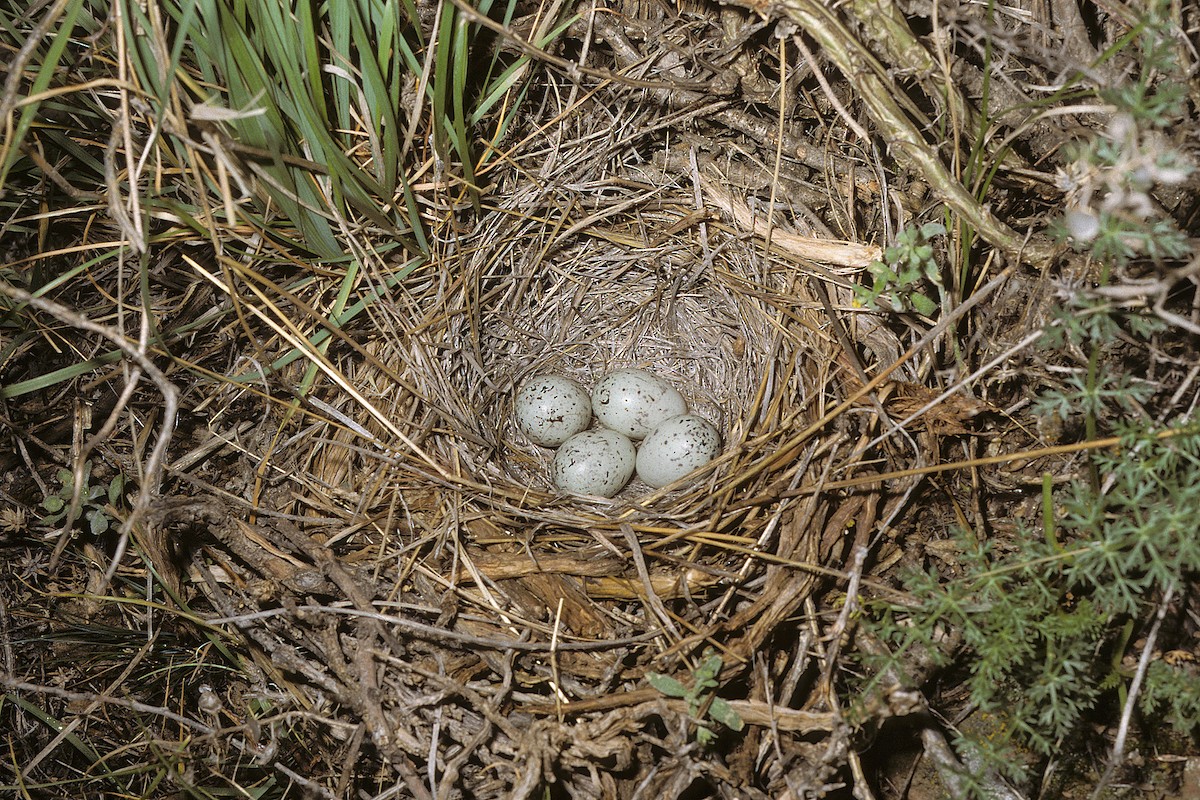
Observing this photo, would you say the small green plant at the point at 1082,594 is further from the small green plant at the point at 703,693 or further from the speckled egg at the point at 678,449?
the speckled egg at the point at 678,449

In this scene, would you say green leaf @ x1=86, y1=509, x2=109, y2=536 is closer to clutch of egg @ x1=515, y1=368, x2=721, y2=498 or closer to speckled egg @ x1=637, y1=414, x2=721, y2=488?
clutch of egg @ x1=515, y1=368, x2=721, y2=498

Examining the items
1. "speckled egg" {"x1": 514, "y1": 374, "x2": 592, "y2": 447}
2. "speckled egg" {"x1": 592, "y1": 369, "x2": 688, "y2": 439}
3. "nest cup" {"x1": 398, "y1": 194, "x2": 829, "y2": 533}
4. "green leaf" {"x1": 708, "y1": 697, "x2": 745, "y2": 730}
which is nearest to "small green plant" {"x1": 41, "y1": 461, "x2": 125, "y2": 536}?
"nest cup" {"x1": 398, "y1": 194, "x2": 829, "y2": 533}

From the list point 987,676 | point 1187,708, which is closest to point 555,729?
point 987,676

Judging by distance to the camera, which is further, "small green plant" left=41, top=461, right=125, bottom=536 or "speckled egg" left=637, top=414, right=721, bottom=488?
"speckled egg" left=637, top=414, right=721, bottom=488

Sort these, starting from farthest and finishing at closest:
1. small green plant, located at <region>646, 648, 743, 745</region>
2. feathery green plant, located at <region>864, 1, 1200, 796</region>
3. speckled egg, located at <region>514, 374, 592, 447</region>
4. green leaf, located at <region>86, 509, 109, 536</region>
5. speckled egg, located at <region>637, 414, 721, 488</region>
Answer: speckled egg, located at <region>514, 374, 592, 447</region> < speckled egg, located at <region>637, 414, 721, 488</region> < green leaf, located at <region>86, 509, 109, 536</region> < small green plant, located at <region>646, 648, 743, 745</region> < feathery green plant, located at <region>864, 1, 1200, 796</region>

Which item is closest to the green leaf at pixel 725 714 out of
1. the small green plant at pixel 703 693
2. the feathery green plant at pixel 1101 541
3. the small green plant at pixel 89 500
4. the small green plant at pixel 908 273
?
the small green plant at pixel 703 693

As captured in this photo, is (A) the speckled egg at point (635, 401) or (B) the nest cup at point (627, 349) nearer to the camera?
(B) the nest cup at point (627, 349)

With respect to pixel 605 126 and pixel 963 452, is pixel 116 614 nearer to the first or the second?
pixel 605 126

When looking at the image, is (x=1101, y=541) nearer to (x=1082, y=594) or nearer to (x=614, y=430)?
(x=1082, y=594)
